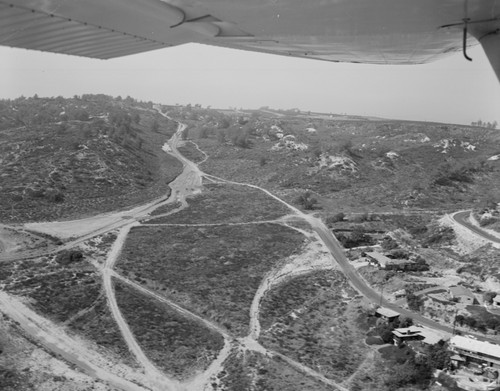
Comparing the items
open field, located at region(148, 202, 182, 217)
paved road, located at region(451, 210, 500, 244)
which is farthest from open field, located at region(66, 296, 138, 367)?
paved road, located at region(451, 210, 500, 244)

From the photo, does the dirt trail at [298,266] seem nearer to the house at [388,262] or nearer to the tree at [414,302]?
the house at [388,262]

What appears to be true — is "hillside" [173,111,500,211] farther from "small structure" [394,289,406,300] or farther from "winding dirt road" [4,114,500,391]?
"small structure" [394,289,406,300]

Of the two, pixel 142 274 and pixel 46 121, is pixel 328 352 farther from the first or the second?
pixel 46 121

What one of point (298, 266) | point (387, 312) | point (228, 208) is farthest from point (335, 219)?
point (387, 312)

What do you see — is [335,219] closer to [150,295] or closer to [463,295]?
[463,295]

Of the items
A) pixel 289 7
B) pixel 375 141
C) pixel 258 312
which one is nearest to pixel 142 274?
pixel 258 312
